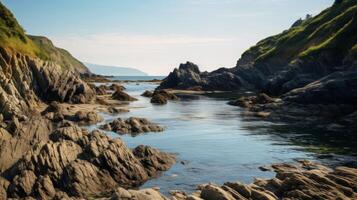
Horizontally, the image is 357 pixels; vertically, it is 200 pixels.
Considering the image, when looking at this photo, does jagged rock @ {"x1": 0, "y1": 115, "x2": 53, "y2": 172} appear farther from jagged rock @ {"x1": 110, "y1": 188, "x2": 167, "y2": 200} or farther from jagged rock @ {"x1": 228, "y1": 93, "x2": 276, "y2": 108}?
jagged rock @ {"x1": 228, "y1": 93, "x2": 276, "y2": 108}

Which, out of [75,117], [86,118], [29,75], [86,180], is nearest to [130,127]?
[86,118]

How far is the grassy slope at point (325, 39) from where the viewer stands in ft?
417

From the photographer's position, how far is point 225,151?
6038 cm

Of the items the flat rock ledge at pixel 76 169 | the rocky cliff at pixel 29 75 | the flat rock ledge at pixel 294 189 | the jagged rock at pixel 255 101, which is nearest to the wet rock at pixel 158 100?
the rocky cliff at pixel 29 75

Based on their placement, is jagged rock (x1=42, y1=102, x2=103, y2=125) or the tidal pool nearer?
the tidal pool

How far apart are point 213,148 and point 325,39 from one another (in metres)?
109

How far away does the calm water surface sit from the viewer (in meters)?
46.3

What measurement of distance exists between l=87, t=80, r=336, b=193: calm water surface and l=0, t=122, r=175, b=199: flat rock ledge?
3.03 m

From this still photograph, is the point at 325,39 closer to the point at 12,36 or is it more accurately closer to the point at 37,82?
the point at 37,82

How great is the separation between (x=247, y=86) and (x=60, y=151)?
530 feet

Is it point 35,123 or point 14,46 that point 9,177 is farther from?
point 14,46

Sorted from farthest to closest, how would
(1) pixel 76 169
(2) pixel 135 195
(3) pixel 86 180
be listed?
(1) pixel 76 169 < (3) pixel 86 180 < (2) pixel 135 195

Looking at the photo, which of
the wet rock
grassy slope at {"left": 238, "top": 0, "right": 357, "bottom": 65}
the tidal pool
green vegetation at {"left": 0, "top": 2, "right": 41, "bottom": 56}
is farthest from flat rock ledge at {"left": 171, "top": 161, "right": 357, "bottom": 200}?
the wet rock

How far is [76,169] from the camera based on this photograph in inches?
1613
